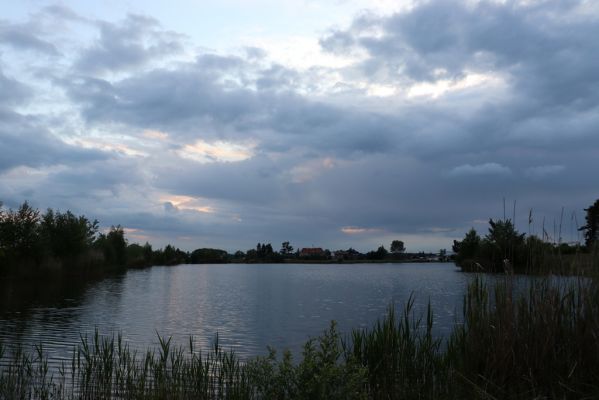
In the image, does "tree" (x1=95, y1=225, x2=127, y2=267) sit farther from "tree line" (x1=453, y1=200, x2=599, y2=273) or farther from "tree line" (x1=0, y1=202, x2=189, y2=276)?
"tree line" (x1=453, y1=200, x2=599, y2=273)

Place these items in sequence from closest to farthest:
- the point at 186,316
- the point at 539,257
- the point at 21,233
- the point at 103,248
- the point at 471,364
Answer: the point at 471,364 < the point at 539,257 < the point at 186,316 < the point at 21,233 < the point at 103,248

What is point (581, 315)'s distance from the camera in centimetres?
880

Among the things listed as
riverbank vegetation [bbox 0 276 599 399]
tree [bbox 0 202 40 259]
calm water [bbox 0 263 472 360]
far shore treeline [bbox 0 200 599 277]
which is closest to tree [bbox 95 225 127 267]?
far shore treeline [bbox 0 200 599 277]

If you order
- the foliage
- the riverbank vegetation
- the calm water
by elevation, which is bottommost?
the calm water

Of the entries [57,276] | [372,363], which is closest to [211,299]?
[57,276]

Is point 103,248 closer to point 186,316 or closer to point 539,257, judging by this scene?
point 186,316

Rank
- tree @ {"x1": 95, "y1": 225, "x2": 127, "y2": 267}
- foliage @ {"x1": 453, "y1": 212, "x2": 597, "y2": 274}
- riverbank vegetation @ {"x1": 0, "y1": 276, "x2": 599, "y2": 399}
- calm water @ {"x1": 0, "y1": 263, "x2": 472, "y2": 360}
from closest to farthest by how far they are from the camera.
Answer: riverbank vegetation @ {"x1": 0, "y1": 276, "x2": 599, "y2": 399}
foliage @ {"x1": 453, "y1": 212, "x2": 597, "y2": 274}
calm water @ {"x1": 0, "y1": 263, "x2": 472, "y2": 360}
tree @ {"x1": 95, "y1": 225, "x2": 127, "y2": 267}

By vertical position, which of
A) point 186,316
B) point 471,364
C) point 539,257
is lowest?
point 186,316

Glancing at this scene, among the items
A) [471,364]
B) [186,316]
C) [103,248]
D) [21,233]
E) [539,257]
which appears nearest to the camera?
[471,364]

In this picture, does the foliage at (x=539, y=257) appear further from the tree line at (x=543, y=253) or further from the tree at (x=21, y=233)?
the tree at (x=21, y=233)

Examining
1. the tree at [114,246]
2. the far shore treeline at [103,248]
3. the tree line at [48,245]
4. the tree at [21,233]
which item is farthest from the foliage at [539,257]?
the tree at [114,246]

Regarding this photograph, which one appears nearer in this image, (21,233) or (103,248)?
(21,233)

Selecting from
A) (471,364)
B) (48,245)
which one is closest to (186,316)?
(471,364)

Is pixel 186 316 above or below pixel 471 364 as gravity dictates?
below
